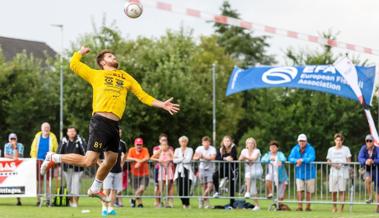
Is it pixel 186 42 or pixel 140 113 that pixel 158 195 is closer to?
pixel 140 113

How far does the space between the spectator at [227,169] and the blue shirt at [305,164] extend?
1496 mm

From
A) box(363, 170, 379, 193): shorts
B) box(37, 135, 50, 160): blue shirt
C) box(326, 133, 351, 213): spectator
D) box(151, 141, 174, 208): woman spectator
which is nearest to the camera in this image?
box(363, 170, 379, 193): shorts

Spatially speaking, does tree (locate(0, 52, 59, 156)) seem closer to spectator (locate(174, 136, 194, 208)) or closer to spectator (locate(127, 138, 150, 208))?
spectator (locate(127, 138, 150, 208))

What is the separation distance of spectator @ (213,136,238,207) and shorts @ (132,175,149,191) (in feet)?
6.01

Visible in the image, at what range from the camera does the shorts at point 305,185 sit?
22.9m

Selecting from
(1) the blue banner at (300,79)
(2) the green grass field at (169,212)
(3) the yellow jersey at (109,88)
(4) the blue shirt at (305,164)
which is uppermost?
(1) the blue banner at (300,79)

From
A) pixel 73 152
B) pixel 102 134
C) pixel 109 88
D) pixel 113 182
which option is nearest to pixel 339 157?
→ pixel 113 182

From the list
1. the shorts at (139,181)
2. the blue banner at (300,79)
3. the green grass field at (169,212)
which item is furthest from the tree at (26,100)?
the green grass field at (169,212)

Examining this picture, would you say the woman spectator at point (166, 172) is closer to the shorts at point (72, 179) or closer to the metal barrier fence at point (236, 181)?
the metal barrier fence at point (236, 181)

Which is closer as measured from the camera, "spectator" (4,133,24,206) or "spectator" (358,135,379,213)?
"spectator" (358,135,379,213)

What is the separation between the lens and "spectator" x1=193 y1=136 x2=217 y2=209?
77.4 ft

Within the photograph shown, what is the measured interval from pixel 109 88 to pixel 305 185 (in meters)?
8.56

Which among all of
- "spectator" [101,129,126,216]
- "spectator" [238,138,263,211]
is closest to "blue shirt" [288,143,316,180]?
"spectator" [238,138,263,211]

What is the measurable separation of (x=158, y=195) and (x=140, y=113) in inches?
854
